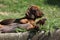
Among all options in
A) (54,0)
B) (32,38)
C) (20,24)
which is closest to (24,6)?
(54,0)

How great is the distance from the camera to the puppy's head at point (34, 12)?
16.6 ft

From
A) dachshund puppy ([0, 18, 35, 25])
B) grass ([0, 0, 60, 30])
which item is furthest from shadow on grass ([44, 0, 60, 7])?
dachshund puppy ([0, 18, 35, 25])

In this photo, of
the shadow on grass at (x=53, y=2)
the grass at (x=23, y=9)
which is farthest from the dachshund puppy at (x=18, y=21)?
the shadow on grass at (x=53, y=2)

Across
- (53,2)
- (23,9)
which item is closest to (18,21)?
(23,9)

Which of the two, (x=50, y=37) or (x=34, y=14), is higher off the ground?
(x=34, y=14)

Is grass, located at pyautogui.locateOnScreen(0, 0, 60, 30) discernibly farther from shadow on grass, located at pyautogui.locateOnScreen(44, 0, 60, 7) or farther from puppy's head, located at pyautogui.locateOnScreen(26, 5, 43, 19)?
puppy's head, located at pyautogui.locateOnScreen(26, 5, 43, 19)

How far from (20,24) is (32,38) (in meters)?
0.52

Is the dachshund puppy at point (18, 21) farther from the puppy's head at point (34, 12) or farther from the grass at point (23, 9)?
the grass at point (23, 9)

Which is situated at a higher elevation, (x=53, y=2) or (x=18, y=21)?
(x=18, y=21)

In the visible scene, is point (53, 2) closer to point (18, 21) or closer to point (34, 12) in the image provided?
point (18, 21)

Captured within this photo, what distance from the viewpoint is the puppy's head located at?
507 centimetres

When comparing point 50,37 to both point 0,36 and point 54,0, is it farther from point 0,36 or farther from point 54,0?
point 54,0

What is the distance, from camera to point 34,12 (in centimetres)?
511

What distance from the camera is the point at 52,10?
22.2ft
